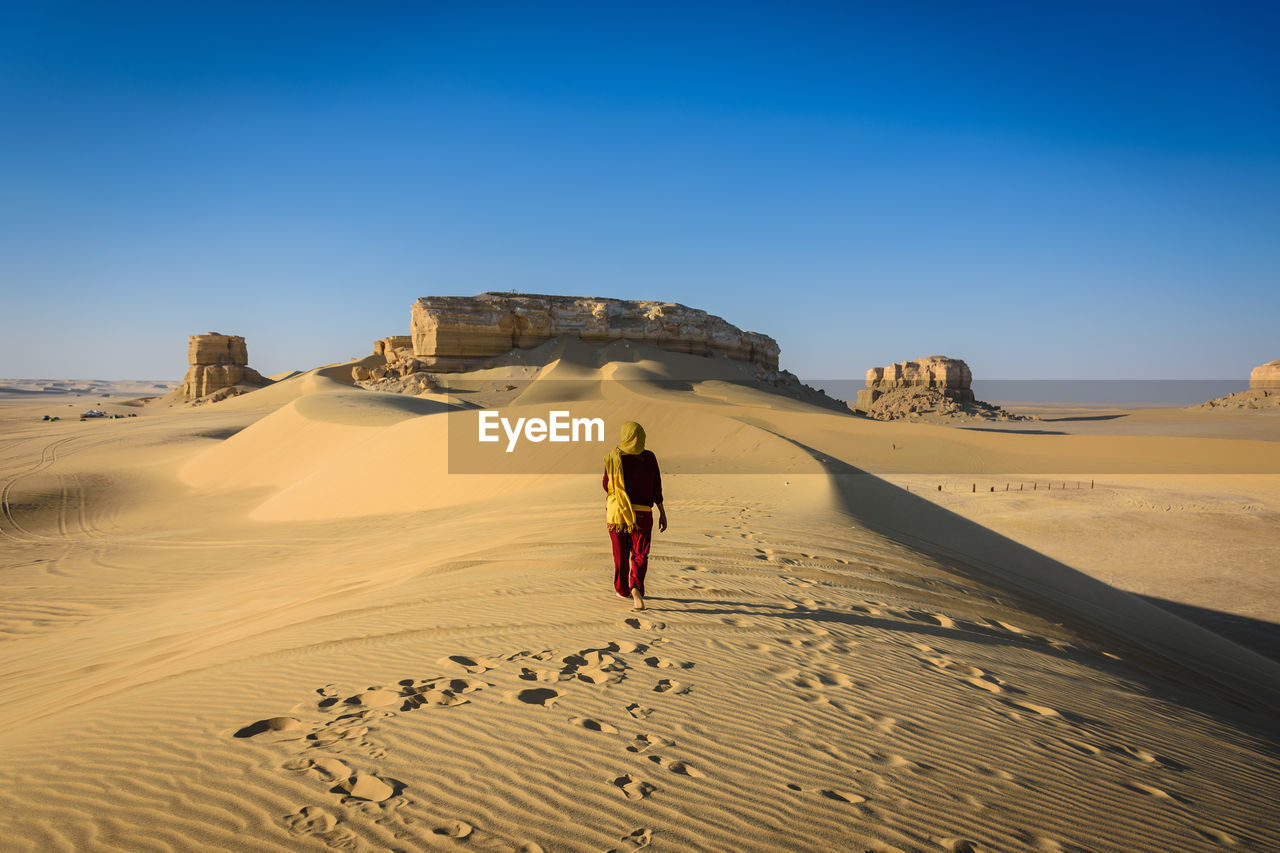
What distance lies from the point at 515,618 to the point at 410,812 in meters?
2.56

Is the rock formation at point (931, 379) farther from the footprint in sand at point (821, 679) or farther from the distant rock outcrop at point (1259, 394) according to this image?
the footprint in sand at point (821, 679)

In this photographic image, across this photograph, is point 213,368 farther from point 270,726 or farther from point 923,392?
point 923,392

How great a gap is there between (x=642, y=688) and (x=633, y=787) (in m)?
1.02

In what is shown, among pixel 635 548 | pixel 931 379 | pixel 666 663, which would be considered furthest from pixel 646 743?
pixel 931 379

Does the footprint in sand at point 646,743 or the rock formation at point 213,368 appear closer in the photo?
the footprint in sand at point 646,743

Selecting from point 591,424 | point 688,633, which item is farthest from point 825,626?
point 591,424

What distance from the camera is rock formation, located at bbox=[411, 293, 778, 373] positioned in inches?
1671

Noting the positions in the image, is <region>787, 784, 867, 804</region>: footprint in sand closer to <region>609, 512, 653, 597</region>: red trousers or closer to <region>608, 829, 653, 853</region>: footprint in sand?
<region>608, 829, 653, 853</region>: footprint in sand

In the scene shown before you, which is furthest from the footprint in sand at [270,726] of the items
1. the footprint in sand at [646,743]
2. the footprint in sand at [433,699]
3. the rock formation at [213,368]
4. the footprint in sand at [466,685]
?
the rock formation at [213,368]

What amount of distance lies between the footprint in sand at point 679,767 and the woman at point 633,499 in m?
2.27

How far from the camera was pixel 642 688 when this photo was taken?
12.5ft

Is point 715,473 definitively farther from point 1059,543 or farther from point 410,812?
point 410,812

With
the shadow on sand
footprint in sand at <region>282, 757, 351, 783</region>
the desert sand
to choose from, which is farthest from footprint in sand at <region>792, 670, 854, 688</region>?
footprint in sand at <region>282, 757, 351, 783</region>

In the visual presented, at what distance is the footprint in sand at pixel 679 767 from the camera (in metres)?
2.90
